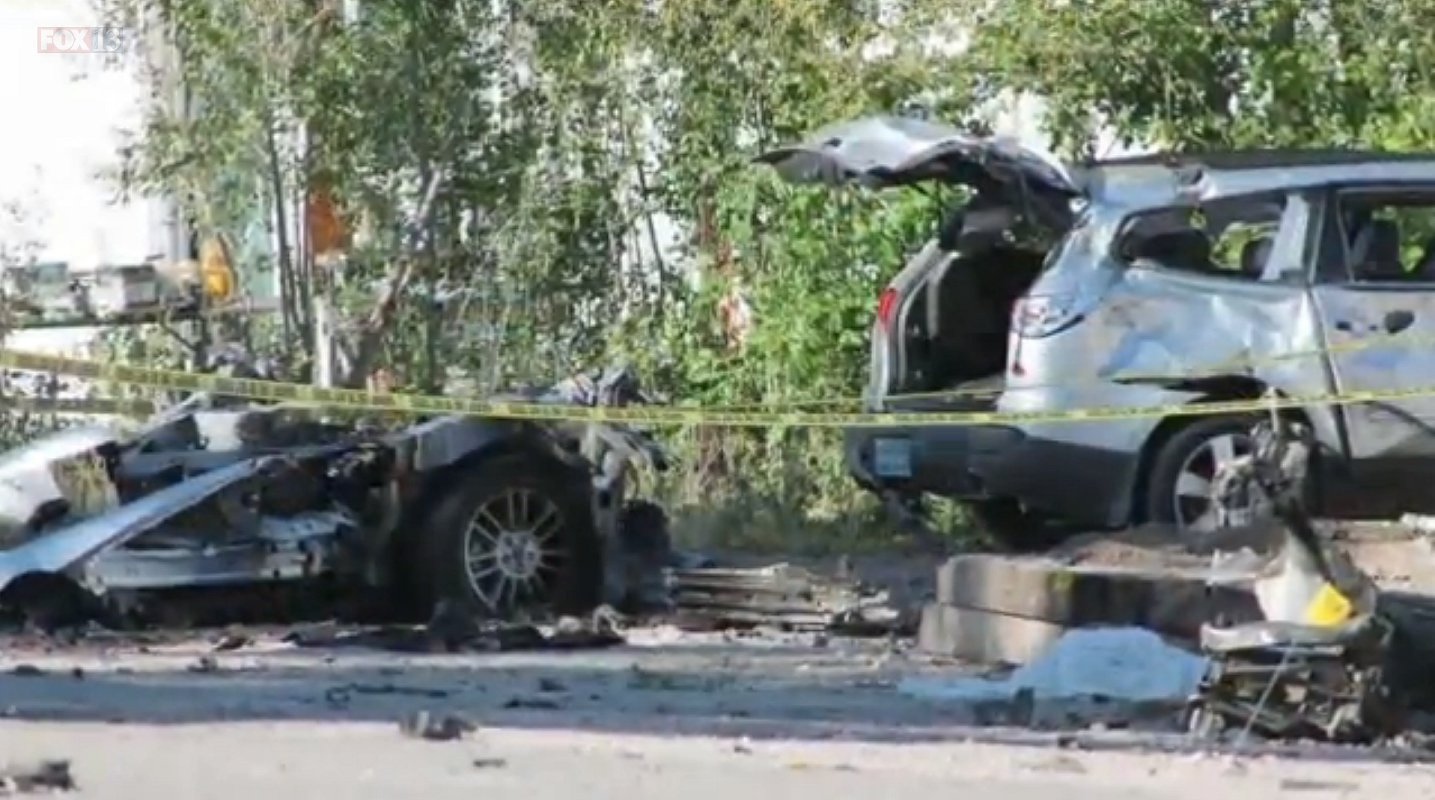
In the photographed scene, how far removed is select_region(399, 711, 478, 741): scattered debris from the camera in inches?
401

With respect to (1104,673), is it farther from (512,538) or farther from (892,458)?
(892,458)

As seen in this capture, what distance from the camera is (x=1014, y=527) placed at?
1588cm

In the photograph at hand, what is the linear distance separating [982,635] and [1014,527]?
3253 mm

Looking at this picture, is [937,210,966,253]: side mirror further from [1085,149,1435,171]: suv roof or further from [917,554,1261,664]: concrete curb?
[917,554,1261,664]: concrete curb

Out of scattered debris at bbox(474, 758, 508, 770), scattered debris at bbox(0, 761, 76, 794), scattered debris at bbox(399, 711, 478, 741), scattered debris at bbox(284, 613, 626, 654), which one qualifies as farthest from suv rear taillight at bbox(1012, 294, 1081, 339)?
scattered debris at bbox(0, 761, 76, 794)

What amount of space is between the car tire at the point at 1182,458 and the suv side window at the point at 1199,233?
0.63 m

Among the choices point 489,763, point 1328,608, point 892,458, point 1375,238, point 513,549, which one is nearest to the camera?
point 489,763

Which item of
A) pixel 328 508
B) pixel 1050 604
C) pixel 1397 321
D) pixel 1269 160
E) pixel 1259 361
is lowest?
pixel 1050 604

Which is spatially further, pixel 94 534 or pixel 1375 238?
pixel 1375 238

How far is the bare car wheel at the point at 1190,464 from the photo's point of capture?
14.5 m

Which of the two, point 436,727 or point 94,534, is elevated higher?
point 94,534

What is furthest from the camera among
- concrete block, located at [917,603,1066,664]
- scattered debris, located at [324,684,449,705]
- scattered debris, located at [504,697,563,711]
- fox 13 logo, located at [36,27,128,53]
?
fox 13 logo, located at [36,27,128,53]

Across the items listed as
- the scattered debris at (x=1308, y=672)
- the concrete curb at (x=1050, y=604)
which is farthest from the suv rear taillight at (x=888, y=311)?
the scattered debris at (x=1308, y=672)

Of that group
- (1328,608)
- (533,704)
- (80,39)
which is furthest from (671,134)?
(1328,608)
